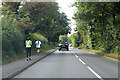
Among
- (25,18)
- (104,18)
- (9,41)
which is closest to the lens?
(9,41)

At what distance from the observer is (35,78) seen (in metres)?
7.27

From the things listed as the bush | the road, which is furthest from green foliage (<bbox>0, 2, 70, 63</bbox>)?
the road

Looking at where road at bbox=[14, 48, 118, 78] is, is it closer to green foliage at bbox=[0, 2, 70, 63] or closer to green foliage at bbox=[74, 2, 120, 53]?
green foliage at bbox=[0, 2, 70, 63]

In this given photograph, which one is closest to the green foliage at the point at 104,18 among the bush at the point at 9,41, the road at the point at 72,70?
the road at the point at 72,70

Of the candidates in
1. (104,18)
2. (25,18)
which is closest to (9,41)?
(25,18)

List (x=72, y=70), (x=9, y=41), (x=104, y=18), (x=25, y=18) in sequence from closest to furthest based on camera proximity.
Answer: (x=72, y=70), (x=9, y=41), (x=25, y=18), (x=104, y=18)

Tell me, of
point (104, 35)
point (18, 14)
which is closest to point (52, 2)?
point (18, 14)

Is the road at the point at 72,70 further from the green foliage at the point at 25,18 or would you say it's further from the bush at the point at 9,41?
the green foliage at the point at 25,18

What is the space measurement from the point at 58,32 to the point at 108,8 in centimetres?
2971

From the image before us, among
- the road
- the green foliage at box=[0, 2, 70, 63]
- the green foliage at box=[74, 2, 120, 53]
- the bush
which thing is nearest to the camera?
the road

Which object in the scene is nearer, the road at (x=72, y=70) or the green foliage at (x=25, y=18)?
the road at (x=72, y=70)

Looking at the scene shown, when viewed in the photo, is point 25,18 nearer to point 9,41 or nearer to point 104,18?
point 9,41

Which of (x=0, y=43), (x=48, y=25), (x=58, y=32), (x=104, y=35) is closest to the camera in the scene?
(x=0, y=43)

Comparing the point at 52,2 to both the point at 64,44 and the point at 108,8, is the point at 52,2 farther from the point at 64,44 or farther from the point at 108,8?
the point at 64,44
